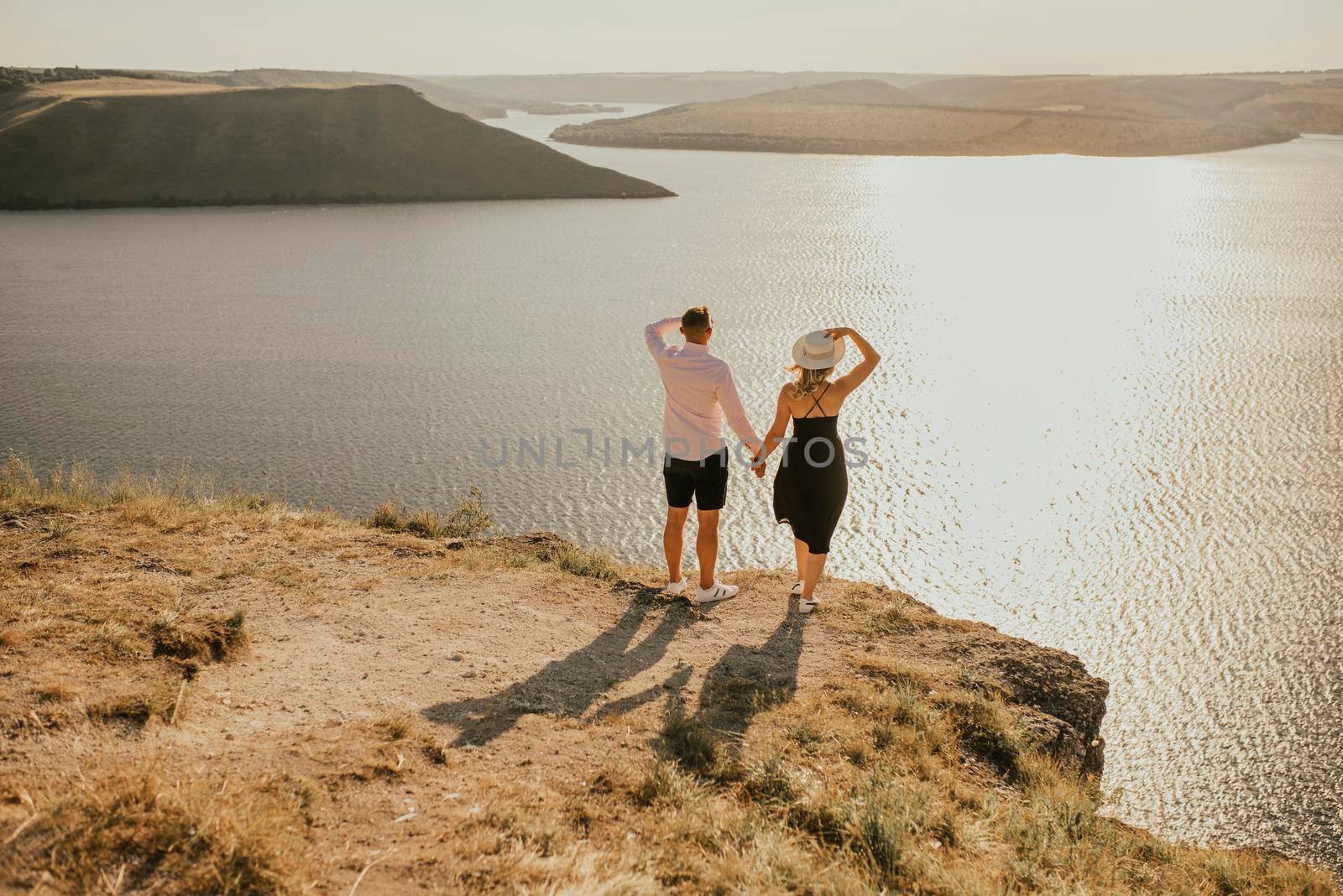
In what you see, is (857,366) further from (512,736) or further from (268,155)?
(268,155)

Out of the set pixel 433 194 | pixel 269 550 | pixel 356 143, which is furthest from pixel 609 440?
pixel 356 143

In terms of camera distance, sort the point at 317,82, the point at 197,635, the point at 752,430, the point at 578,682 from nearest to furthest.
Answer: the point at 197,635 → the point at 578,682 → the point at 752,430 → the point at 317,82

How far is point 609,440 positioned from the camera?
42.9ft

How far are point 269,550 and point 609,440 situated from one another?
6.40 metres

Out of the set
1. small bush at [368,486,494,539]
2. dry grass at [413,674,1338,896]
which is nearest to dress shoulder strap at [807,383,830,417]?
dry grass at [413,674,1338,896]

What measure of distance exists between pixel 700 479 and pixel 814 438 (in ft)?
2.57

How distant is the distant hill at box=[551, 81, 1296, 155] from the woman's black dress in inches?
3151

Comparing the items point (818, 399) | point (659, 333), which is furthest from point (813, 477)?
point (659, 333)

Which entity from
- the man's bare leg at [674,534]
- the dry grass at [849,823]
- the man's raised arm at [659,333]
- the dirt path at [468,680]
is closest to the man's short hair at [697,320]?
the man's raised arm at [659,333]

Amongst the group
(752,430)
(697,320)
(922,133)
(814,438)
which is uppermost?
(922,133)

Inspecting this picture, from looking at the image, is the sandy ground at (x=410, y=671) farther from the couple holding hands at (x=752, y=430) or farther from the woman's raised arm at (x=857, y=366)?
the woman's raised arm at (x=857, y=366)

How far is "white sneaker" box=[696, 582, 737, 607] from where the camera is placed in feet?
21.6

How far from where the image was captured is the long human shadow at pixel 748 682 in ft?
15.8

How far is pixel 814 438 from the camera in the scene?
5.82 metres
